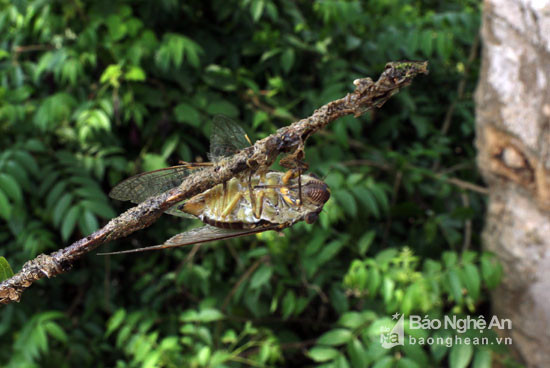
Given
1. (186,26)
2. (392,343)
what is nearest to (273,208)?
(392,343)

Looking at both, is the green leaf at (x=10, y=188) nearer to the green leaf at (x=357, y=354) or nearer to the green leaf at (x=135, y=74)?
the green leaf at (x=135, y=74)

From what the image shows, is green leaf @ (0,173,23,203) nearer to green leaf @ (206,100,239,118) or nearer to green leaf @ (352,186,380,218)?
green leaf @ (206,100,239,118)

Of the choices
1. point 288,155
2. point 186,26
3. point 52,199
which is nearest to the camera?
point 288,155

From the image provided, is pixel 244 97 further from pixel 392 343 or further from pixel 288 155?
pixel 288 155

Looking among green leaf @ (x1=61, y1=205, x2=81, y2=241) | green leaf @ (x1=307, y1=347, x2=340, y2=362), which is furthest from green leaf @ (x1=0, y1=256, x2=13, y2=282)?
green leaf @ (x1=307, y1=347, x2=340, y2=362)

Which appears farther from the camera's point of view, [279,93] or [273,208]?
[279,93]

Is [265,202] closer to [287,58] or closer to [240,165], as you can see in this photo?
[240,165]

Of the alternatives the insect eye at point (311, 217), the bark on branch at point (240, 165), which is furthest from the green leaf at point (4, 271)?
the insect eye at point (311, 217)
